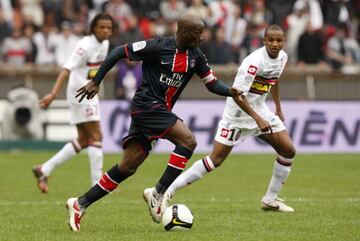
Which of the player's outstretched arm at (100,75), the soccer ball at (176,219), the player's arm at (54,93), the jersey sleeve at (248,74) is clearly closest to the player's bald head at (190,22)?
the player's outstretched arm at (100,75)

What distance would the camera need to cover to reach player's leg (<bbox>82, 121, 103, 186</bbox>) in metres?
14.5

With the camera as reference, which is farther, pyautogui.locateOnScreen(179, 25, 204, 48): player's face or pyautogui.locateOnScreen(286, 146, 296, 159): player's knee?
pyautogui.locateOnScreen(286, 146, 296, 159): player's knee

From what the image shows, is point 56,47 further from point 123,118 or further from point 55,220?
point 55,220

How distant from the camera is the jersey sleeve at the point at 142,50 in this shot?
10234 mm

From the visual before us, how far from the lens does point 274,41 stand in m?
12.1

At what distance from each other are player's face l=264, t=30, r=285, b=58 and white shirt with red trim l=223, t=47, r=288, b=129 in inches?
5.0

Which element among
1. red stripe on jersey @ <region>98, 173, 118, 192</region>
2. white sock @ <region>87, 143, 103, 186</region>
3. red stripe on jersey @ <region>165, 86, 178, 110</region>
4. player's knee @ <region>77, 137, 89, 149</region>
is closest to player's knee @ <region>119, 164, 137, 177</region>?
red stripe on jersey @ <region>98, 173, 118, 192</region>

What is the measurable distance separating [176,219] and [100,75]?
171 cm

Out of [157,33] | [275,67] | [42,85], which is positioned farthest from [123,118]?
[275,67]

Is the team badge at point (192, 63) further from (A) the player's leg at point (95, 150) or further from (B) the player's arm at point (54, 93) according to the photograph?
(A) the player's leg at point (95, 150)

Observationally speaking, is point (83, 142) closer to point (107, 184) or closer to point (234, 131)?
point (234, 131)

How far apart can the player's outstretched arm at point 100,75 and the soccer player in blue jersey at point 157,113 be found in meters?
0.02

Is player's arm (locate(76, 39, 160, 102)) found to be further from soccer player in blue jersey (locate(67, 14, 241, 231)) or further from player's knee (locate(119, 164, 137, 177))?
player's knee (locate(119, 164, 137, 177))

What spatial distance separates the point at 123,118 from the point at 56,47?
13.0 feet
